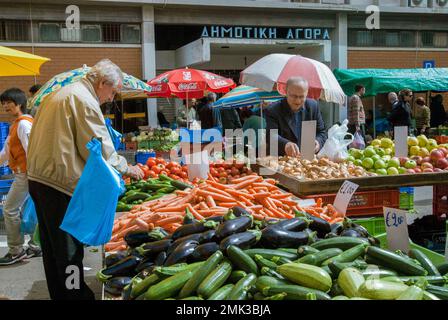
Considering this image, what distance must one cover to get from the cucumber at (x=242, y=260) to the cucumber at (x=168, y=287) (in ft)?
0.78

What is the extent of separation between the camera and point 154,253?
3.10 metres

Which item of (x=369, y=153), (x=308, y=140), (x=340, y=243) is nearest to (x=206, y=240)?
(x=340, y=243)

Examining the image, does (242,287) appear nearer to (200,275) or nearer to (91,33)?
(200,275)

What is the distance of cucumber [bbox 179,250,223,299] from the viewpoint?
95.7 inches

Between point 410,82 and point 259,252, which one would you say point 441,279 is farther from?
point 410,82

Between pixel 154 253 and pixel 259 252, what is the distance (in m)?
0.75

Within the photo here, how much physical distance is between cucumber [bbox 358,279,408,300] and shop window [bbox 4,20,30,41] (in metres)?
18.8

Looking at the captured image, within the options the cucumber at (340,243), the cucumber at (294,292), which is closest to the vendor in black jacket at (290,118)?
the cucumber at (340,243)

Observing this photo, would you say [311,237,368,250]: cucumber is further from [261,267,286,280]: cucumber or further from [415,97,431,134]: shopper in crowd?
[415,97,431,134]: shopper in crowd

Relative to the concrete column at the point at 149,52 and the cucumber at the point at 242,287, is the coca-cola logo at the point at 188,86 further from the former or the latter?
the cucumber at the point at 242,287

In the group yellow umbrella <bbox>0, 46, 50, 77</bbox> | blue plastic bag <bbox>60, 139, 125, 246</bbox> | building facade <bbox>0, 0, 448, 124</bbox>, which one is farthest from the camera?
building facade <bbox>0, 0, 448, 124</bbox>

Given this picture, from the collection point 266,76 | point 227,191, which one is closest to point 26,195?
point 227,191

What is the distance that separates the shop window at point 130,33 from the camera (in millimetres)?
19734

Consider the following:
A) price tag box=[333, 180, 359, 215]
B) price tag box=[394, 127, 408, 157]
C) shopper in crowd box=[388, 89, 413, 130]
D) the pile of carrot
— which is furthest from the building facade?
price tag box=[333, 180, 359, 215]
